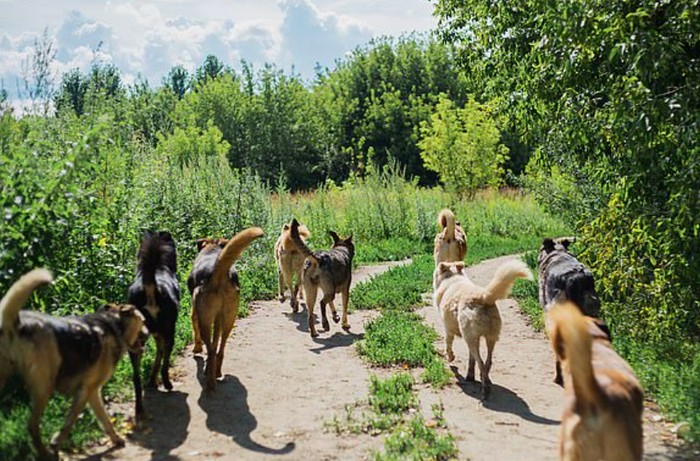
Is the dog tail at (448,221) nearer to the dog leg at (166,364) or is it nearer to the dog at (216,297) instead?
the dog at (216,297)

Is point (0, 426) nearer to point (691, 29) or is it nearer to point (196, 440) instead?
point (196, 440)

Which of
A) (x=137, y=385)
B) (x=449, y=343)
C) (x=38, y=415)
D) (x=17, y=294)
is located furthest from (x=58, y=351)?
(x=449, y=343)

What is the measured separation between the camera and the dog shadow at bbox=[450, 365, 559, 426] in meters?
6.39

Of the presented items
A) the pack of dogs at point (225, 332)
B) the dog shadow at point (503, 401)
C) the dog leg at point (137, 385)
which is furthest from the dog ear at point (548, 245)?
the dog leg at point (137, 385)

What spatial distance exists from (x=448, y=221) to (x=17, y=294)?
7873mm

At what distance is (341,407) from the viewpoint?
21.9 feet

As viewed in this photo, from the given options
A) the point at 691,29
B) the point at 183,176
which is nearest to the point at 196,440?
the point at 691,29

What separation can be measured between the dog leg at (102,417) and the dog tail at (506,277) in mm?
3775

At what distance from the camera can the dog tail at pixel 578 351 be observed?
3.65m

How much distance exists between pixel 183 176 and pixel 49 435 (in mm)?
9153

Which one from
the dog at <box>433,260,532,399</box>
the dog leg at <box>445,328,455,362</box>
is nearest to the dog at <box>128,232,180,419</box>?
the dog at <box>433,260,532,399</box>

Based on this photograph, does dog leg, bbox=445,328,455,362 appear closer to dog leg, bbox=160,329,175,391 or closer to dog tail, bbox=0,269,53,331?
dog leg, bbox=160,329,175,391

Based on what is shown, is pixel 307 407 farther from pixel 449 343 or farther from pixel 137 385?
pixel 449 343

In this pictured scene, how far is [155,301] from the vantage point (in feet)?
21.3
